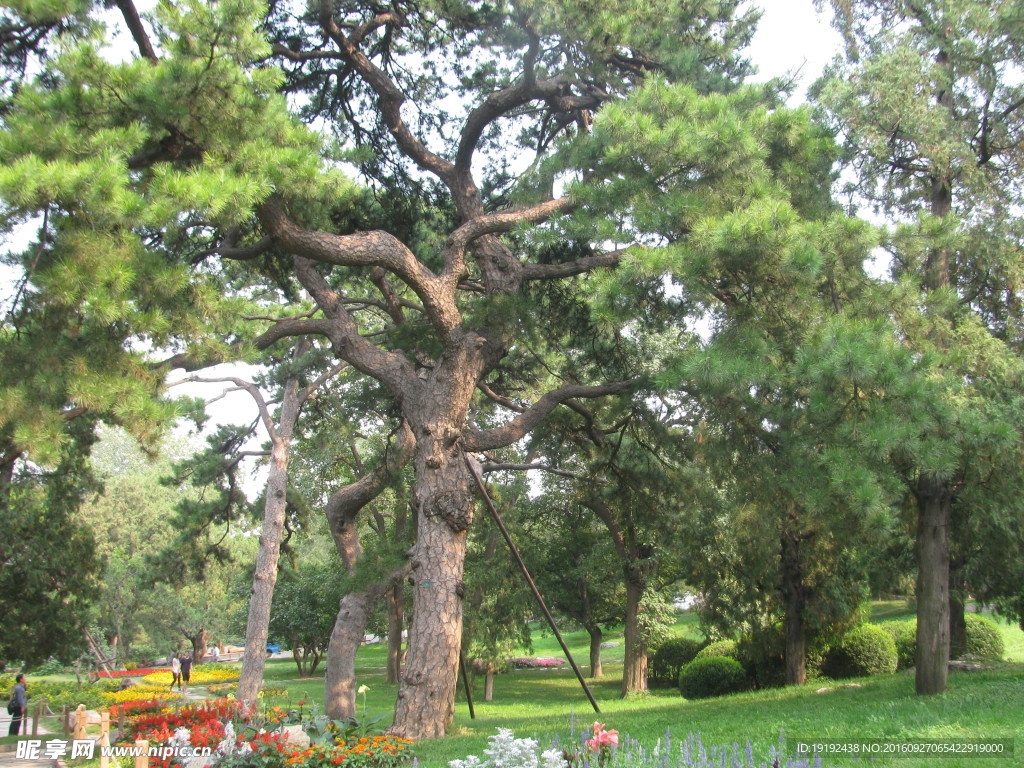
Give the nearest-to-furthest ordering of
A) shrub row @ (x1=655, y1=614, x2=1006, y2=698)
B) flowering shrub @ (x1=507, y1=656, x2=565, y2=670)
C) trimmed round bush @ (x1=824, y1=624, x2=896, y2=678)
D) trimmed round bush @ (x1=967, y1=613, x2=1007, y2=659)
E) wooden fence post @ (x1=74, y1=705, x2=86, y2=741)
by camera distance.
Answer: wooden fence post @ (x1=74, y1=705, x2=86, y2=741)
trimmed round bush @ (x1=967, y1=613, x2=1007, y2=659)
shrub row @ (x1=655, y1=614, x2=1006, y2=698)
trimmed round bush @ (x1=824, y1=624, x2=896, y2=678)
flowering shrub @ (x1=507, y1=656, x2=565, y2=670)

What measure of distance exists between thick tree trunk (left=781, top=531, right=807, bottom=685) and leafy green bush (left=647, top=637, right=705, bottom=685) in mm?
6458

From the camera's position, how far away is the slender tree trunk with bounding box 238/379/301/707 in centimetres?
1538

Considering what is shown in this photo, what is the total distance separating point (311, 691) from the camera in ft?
79.5

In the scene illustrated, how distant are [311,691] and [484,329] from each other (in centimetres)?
1963

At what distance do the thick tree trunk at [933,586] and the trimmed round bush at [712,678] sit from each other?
7.30 m

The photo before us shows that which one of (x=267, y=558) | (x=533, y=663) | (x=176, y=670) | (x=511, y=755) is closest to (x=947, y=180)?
(x=511, y=755)

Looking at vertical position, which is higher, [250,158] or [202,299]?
[250,158]

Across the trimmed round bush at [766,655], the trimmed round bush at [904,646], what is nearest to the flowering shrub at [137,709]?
the trimmed round bush at [766,655]

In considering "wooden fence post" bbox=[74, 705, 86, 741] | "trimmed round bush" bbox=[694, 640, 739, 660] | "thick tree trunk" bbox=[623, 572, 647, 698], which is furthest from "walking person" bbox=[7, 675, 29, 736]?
"trimmed round bush" bbox=[694, 640, 739, 660]

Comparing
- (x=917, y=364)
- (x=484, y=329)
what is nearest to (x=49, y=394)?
(x=484, y=329)

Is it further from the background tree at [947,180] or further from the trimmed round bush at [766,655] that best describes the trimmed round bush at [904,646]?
the background tree at [947,180]

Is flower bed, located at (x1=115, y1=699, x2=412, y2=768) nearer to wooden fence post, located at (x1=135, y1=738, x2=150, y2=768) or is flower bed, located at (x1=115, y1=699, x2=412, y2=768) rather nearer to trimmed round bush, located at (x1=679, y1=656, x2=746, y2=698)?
wooden fence post, located at (x1=135, y1=738, x2=150, y2=768)

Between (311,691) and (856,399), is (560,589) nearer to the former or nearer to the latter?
(311,691)

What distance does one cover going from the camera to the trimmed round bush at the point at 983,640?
13.3 m
